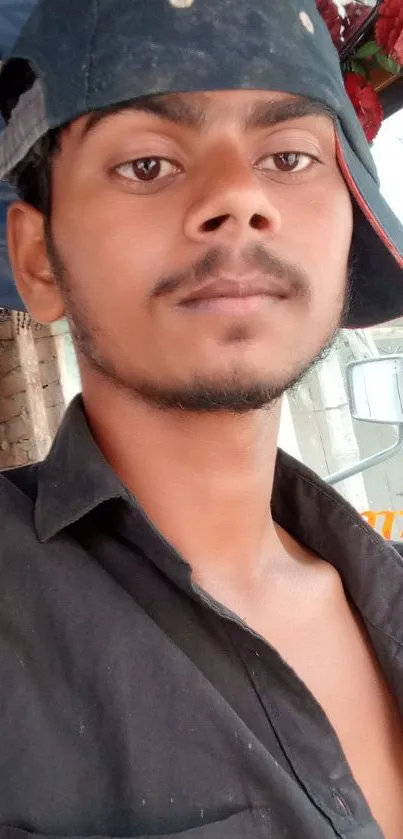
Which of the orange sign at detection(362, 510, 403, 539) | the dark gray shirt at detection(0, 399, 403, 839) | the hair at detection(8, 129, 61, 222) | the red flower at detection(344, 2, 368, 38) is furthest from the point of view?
the orange sign at detection(362, 510, 403, 539)

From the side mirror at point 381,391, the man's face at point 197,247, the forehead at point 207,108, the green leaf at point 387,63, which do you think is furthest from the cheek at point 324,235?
the side mirror at point 381,391

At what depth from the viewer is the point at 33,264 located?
91 cm

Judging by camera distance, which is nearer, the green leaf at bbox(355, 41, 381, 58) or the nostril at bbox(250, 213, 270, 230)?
the nostril at bbox(250, 213, 270, 230)

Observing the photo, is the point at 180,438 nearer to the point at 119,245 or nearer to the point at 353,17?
the point at 119,245

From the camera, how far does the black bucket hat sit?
725 millimetres

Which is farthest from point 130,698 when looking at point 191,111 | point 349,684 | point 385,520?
point 385,520

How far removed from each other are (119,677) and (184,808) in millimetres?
120

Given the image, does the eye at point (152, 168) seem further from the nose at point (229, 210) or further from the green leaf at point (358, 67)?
the green leaf at point (358, 67)

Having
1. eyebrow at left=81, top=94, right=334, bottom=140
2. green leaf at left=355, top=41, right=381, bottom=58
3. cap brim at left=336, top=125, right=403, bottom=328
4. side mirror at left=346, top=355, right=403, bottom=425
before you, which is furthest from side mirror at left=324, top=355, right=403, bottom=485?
eyebrow at left=81, top=94, right=334, bottom=140

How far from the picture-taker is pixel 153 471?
0.85m

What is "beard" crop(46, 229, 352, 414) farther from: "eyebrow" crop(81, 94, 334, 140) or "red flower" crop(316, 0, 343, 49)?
"red flower" crop(316, 0, 343, 49)

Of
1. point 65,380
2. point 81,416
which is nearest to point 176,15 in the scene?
point 81,416

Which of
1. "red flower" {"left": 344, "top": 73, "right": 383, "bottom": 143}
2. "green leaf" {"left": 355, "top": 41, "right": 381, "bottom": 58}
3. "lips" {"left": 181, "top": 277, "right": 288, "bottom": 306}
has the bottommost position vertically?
"lips" {"left": 181, "top": 277, "right": 288, "bottom": 306}

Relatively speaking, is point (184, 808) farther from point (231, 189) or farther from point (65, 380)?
point (65, 380)
